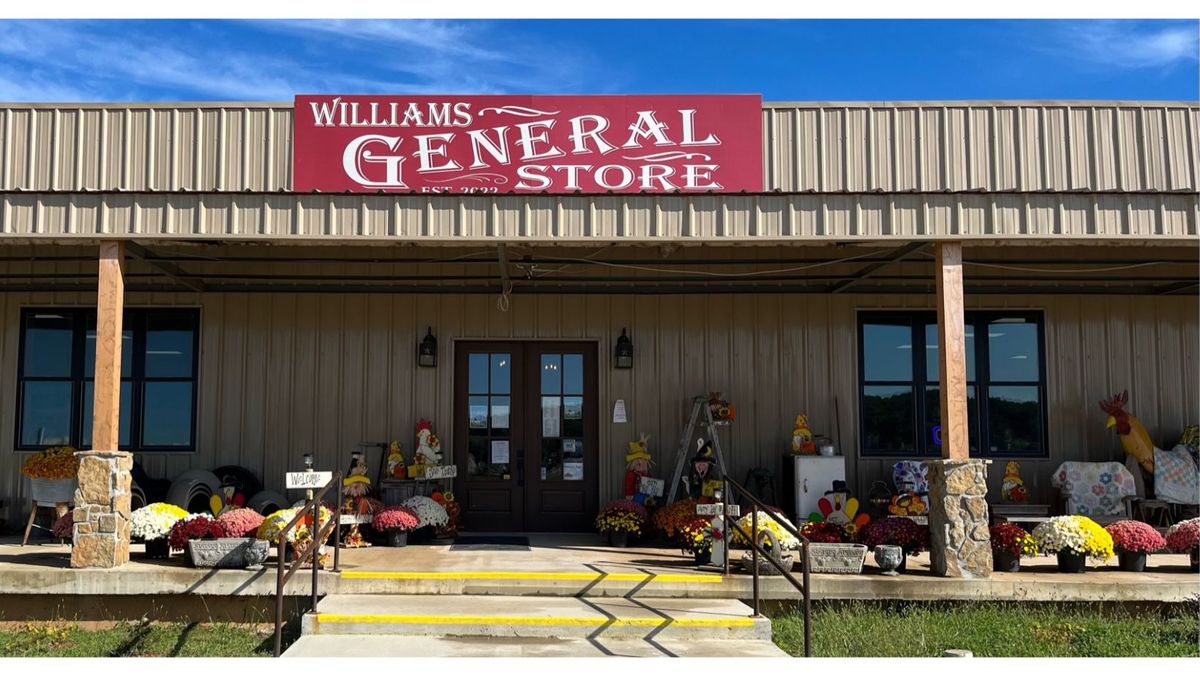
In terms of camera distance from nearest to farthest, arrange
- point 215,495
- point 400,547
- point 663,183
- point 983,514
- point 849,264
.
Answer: point 983,514 → point 663,183 → point 400,547 → point 215,495 → point 849,264

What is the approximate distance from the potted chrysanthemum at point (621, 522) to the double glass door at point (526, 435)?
124 cm

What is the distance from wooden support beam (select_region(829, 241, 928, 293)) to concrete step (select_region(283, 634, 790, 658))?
151 inches

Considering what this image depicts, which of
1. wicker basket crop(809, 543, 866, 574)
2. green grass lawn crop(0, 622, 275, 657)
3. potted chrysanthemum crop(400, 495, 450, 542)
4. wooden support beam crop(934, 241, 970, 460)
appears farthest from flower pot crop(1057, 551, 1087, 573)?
green grass lawn crop(0, 622, 275, 657)

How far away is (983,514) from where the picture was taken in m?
8.12

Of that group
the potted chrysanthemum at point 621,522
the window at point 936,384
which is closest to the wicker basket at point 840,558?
the potted chrysanthemum at point 621,522

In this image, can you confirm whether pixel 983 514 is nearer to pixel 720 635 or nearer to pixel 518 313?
pixel 720 635

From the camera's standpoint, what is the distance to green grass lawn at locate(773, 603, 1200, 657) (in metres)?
7.10

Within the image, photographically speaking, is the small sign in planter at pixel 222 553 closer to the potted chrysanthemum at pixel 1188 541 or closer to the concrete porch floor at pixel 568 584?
the concrete porch floor at pixel 568 584

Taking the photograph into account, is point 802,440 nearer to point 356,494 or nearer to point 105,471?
point 356,494

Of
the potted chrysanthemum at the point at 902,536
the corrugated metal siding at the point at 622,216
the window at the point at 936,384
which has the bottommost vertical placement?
the potted chrysanthemum at the point at 902,536

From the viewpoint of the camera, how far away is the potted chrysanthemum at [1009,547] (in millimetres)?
8414

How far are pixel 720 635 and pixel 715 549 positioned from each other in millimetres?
1457

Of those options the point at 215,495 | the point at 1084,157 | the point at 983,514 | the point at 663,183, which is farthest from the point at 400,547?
the point at 1084,157

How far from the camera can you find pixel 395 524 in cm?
960
